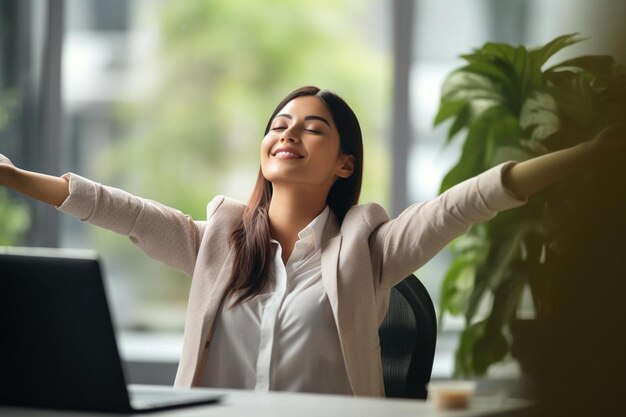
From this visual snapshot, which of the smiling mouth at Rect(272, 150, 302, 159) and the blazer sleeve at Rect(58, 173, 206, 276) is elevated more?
the smiling mouth at Rect(272, 150, 302, 159)

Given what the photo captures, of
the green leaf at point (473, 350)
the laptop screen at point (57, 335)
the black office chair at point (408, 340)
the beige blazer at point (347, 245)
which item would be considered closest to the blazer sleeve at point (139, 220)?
the beige blazer at point (347, 245)

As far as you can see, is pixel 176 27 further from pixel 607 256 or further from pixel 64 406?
pixel 607 256

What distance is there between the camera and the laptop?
942 millimetres

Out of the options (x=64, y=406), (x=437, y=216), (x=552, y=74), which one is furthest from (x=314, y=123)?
(x=552, y=74)

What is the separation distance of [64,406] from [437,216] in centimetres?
74

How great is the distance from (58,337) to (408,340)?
2.42 ft

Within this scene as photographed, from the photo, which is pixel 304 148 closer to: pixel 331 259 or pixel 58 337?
pixel 331 259

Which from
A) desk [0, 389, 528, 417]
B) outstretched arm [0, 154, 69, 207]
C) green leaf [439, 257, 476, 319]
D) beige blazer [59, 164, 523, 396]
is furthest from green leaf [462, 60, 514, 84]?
desk [0, 389, 528, 417]

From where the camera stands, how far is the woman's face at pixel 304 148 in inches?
65.0

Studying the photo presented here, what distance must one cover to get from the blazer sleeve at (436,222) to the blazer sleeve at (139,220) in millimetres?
368

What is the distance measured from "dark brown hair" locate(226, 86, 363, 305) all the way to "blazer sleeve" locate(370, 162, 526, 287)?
0.15m

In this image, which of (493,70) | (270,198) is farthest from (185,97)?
(270,198)

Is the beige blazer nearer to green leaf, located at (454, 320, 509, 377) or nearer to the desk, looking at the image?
the desk

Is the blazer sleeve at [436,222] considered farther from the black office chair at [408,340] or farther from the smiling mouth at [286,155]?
the smiling mouth at [286,155]
